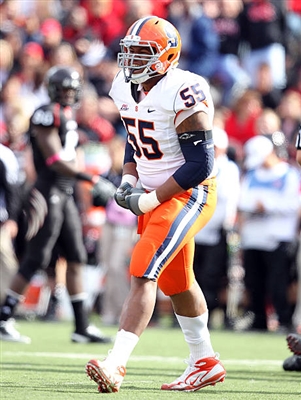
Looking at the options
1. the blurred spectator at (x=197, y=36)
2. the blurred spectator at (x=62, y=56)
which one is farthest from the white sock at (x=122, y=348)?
the blurred spectator at (x=197, y=36)

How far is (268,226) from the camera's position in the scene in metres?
10.7

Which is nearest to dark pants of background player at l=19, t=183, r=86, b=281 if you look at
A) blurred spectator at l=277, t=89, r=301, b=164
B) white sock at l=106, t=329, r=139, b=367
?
white sock at l=106, t=329, r=139, b=367

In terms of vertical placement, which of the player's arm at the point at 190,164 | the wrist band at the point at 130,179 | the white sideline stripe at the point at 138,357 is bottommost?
the white sideline stripe at the point at 138,357

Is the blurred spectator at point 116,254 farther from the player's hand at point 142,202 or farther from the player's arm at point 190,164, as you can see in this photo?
the player's arm at point 190,164

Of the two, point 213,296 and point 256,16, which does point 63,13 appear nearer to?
point 256,16

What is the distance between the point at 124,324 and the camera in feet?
16.9

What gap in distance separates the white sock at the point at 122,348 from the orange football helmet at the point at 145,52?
1.40 metres

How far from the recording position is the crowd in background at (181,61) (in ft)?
41.2

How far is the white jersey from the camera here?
5344 mm

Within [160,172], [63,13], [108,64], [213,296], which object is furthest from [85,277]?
[160,172]

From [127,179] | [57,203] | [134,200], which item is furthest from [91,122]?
[134,200]

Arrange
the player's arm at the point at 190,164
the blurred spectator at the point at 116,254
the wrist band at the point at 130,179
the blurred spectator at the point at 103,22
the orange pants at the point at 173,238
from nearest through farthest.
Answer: the orange pants at the point at 173,238, the player's arm at the point at 190,164, the wrist band at the point at 130,179, the blurred spectator at the point at 116,254, the blurred spectator at the point at 103,22

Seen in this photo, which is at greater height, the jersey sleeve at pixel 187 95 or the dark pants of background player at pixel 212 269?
the jersey sleeve at pixel 187 95

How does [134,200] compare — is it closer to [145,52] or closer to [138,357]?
[145,52]
